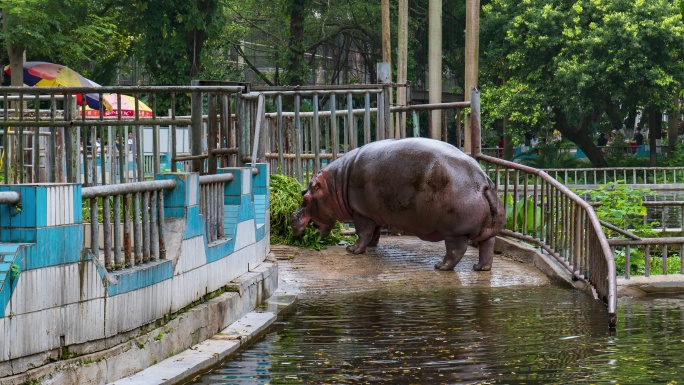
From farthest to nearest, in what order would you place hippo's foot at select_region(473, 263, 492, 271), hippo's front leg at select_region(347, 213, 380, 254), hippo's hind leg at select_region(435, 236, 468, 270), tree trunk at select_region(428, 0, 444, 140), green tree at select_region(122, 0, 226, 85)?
green tree at select_region(122, 0, 226, 85)
tree trunk at select_region(428, 0, 444, 140)
hippo's front leg at select_region(347, 213, 380, 254)
hippo's foot at select_region(473, 263, 492, 271)
hippo's hind leg at select_region(435, 236, 468, 270)

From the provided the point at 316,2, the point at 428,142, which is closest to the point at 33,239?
the point at 428,142

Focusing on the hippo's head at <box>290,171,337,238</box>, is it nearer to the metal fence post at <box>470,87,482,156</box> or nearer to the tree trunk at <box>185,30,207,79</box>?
the metal fence post at <box>470,87,482,156</box>

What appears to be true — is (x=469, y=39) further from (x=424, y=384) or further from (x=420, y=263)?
(x=424, y=384)

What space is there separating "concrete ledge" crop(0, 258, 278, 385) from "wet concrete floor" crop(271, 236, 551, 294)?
6.30ft

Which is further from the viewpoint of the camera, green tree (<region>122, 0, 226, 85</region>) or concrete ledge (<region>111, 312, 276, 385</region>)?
green tree (<region>122, 0, 226, 85</region>)

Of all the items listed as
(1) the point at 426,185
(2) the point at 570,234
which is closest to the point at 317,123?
(1) the point at 426,185

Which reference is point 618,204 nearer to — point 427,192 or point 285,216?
point 427,192

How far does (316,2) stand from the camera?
46.3m

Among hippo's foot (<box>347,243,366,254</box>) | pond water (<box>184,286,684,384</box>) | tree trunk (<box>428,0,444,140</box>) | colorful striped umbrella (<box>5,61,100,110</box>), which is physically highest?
tree trunk (<box>428,0,444,140</box>)

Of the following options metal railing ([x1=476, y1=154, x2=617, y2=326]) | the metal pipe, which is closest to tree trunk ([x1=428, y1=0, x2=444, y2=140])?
metal railing ([x1=476, y1=154, x2=617, y2=326])

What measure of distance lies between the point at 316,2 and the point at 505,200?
33.6 m

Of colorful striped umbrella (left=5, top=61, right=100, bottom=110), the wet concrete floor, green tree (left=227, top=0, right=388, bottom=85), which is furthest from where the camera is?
green tree (left=227, top=0, right=388, bottom=85)

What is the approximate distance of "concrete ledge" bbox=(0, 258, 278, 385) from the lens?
6.41 meters

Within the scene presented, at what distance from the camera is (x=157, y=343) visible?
7.61 m
